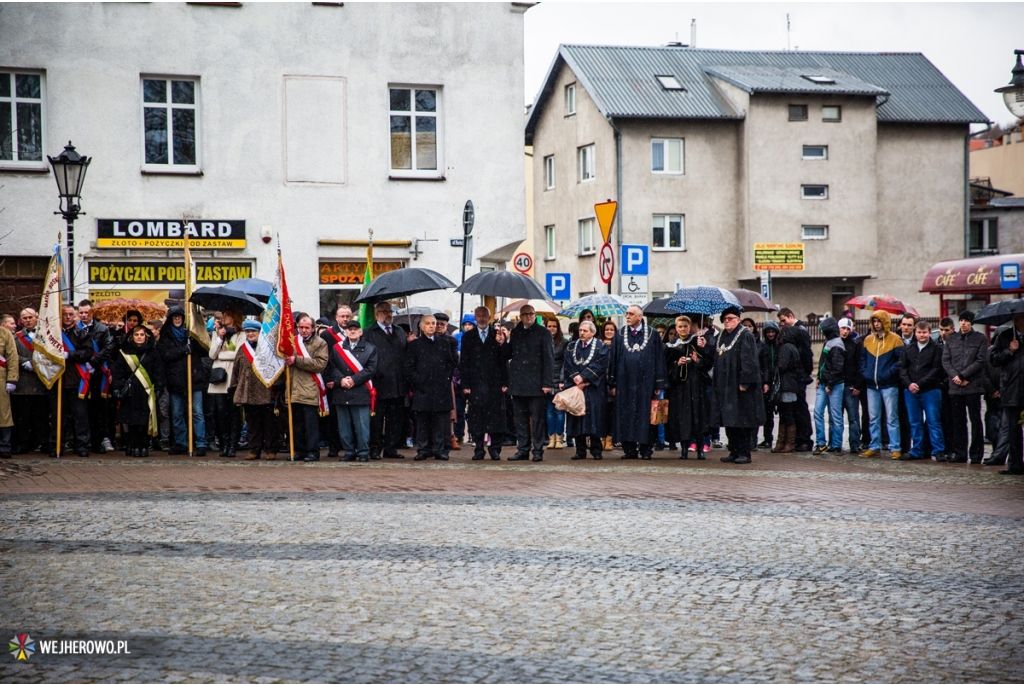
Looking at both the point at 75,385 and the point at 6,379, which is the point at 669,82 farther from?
the point at 6,379

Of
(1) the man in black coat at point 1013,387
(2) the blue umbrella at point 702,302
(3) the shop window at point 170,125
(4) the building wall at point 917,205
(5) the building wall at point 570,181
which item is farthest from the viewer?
(4) the building wall at point 917,205

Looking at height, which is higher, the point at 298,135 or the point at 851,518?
the point at 298,135

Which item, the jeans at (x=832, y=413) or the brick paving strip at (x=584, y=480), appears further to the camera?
the jeans at (x=832, y=413)

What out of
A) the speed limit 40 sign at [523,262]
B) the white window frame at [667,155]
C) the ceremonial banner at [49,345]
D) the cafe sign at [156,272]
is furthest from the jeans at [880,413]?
the white window frame at [667,155]

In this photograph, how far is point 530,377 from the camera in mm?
15930

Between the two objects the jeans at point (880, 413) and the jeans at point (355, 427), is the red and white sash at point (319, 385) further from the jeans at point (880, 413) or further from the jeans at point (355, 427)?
the jeans at point (880, 413)

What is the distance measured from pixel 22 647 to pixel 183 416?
1102 cm

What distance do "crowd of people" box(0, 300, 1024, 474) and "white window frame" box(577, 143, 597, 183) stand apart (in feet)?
111

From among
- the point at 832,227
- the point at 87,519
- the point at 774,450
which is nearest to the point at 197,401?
the point at 87,519

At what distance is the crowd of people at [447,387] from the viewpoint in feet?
51.3

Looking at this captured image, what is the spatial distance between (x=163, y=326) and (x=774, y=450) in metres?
8.74

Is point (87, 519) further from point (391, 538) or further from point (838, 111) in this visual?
point (838, 111)

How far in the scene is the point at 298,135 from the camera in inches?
1024

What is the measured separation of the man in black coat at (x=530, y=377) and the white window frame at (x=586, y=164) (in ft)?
113
